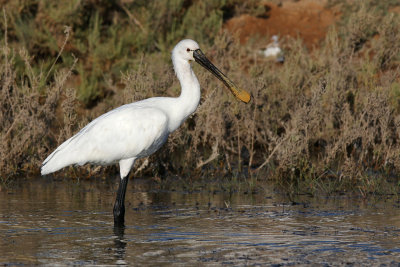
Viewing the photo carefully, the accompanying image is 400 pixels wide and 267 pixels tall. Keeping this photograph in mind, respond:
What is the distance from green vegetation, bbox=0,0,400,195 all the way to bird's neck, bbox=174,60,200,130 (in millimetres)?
1646

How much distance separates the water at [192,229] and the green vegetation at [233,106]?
0.76 m

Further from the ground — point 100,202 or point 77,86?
point 77,86

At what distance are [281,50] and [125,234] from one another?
387 inches

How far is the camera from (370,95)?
35.9 feet

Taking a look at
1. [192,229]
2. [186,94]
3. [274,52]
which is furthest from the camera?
[274,52]

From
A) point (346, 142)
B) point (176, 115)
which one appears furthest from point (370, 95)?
point (176, 115)

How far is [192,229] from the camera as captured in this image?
761 cm

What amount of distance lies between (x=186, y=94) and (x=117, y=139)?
829 millimetres

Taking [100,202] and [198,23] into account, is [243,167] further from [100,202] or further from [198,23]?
[198,23]

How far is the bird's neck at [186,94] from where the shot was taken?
8.37 m

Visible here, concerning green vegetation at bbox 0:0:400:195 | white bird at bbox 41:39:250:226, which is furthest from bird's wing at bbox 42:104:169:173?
green vegetation at bbox 0:0:400:195

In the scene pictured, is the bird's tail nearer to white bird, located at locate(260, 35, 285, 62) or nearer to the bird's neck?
the bird's neck

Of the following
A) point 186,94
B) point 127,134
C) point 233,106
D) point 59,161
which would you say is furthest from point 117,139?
point 233,106

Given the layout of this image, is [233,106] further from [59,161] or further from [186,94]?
[59,161]
